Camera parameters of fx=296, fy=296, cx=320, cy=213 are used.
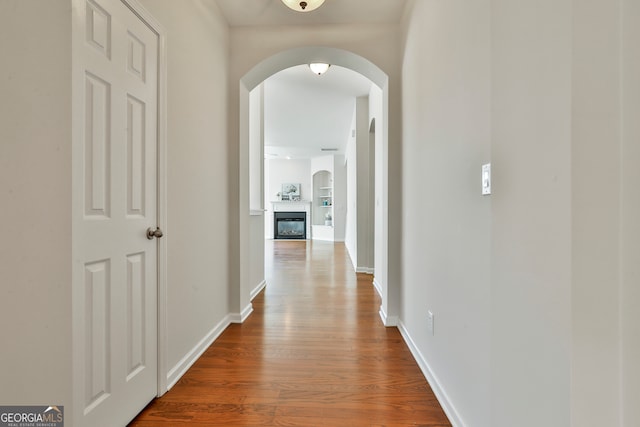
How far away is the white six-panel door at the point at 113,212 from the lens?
3.72ft

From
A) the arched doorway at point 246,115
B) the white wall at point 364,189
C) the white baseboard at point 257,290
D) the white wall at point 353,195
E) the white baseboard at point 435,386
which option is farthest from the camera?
the white wall at point 353,195

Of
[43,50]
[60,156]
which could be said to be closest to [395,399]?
[60,156]

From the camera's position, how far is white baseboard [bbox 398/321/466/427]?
54.0 inches

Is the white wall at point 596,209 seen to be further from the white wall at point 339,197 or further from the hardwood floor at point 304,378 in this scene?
the white wall at point 339,197

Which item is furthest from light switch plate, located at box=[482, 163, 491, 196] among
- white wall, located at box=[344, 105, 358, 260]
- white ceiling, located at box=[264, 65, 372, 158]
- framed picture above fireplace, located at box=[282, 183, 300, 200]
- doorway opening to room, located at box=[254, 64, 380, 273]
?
framed picture above fireplace, located at box=[282, 183, 300, 200]

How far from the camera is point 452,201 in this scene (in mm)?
1423

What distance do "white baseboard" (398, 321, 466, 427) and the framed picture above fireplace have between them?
870 centimetres

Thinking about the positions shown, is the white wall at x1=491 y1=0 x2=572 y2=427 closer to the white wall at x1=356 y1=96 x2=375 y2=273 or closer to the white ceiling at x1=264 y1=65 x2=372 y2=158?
the white ceiling at x1=264 y1=65 x2=372 y2=158

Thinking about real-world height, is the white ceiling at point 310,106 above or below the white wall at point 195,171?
above

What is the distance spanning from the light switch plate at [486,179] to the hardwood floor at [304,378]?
3.73 ft

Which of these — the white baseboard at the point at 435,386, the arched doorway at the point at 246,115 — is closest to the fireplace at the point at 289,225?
the arched doorway at the point at 246,115

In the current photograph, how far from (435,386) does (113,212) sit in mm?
1856

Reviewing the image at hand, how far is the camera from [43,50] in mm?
978

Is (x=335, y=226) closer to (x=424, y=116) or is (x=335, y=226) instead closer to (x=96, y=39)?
(x=424, y=116)
